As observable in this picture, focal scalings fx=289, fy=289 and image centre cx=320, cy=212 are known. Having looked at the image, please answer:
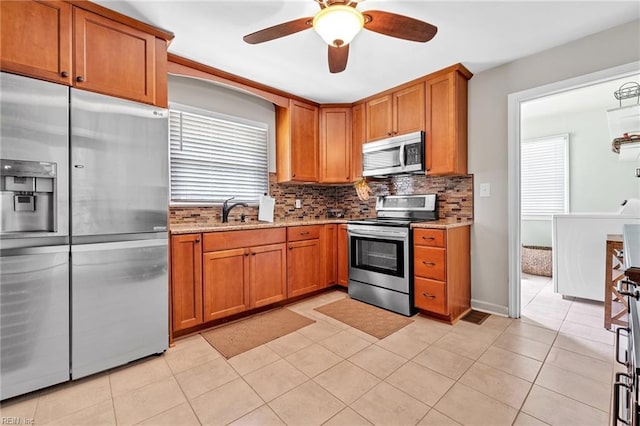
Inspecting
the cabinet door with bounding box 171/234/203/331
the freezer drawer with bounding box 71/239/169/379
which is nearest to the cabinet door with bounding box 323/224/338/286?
the cabinet door with bounding box 171/234/203/331

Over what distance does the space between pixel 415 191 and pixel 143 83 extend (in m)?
2.83

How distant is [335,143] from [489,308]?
252 centimetres

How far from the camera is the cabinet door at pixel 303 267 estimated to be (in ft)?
10.0

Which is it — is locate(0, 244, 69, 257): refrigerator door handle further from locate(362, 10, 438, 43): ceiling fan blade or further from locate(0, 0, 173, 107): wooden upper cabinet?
locate(362, 10, 438, 43): ceiling fan blade

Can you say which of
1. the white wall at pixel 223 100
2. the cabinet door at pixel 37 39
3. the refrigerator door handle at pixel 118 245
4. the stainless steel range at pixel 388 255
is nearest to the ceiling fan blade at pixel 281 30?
the cabinet door at pixel 37 39

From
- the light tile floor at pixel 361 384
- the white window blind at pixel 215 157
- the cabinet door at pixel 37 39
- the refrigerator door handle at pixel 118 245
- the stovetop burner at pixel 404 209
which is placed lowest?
the light tile floor at pixel 361 384

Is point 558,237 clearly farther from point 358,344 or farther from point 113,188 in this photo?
point 113,188

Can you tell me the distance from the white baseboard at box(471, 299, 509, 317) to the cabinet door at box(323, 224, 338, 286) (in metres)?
1.51

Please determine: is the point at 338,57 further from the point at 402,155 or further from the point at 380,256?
the point at 380,256

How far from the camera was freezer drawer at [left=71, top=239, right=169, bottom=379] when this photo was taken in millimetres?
1767

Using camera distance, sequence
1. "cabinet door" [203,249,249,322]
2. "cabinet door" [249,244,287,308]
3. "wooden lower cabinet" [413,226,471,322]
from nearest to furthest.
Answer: "cabinet door" [203,249,249,322]
"wooden lower cabinet" [413,226,471,322]
"cabinet door" [249,244,287,308]

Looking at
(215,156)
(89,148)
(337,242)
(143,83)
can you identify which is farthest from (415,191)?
(89,148)

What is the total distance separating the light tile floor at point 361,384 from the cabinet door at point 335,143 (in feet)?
6.54

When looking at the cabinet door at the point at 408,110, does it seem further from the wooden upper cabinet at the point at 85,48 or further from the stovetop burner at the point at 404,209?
the wooden upper cabinet at the point at 85,48
